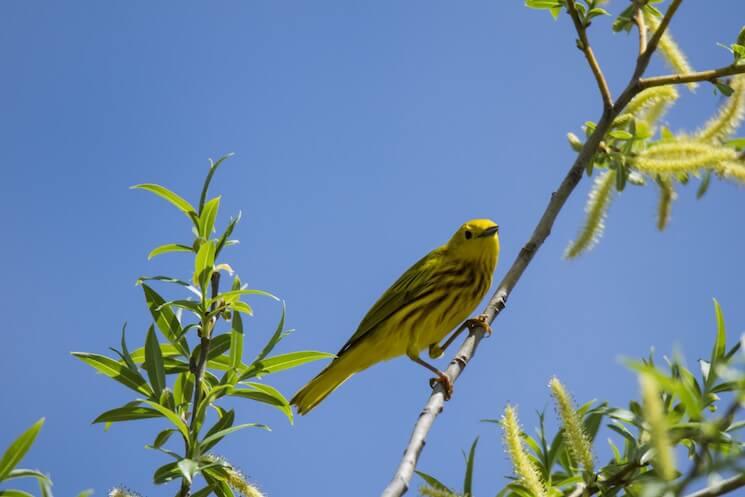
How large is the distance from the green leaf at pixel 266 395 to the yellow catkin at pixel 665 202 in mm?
Result: 1733

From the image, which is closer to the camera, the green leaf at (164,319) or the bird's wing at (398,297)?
the green leaf at (164,319)

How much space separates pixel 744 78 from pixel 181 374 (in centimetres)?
245

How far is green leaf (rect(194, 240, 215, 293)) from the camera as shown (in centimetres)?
279

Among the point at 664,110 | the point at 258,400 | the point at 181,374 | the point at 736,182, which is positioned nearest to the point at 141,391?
the point at 181,374

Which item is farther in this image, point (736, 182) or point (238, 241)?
point (736, 182)

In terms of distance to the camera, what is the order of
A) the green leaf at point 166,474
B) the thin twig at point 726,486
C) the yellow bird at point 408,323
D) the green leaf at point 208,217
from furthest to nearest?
the yellow bird at point 408,323 < the green leaf at point 208,217 < the green leaf at point 166,474 < the thin twig at point 726,486

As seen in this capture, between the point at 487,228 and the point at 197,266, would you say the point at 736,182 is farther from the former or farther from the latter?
the point at 487,228

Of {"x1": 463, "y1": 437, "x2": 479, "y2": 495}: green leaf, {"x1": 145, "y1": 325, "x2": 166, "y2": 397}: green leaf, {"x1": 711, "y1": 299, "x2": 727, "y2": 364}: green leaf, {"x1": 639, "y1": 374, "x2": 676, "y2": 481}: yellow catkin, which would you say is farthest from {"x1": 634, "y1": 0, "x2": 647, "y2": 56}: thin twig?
{"x1": 639, "y1": 374, "x2": 676, "y2": 481}: yellow catkin

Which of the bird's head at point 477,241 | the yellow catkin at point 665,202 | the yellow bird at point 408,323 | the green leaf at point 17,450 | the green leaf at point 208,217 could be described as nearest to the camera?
the green leaf at point 17,450

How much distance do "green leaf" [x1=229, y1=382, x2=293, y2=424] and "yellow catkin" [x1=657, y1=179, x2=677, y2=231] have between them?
1733 mm

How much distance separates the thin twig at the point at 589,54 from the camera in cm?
344

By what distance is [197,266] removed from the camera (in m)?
2.81

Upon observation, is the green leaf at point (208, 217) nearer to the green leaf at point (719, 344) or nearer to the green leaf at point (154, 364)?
the green leaf at point (154, 364)

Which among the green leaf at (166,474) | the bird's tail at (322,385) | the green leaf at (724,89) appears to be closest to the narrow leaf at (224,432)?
the green leaf at (166,474)
